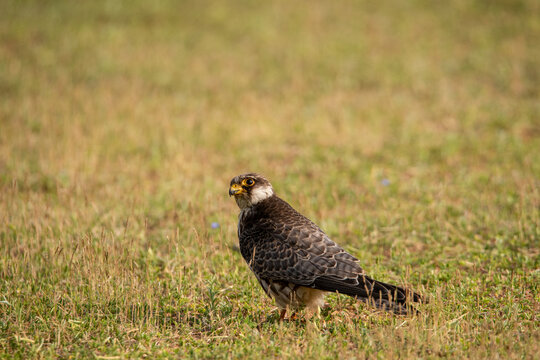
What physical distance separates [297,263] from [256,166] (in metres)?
6.13

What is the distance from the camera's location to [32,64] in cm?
1731

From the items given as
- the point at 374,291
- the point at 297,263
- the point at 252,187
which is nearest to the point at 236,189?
the point at 252,187

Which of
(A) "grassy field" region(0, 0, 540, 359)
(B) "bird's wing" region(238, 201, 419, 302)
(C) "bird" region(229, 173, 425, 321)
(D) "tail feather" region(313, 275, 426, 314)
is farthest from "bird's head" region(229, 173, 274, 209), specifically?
(D) "tail feather" region(313, 275, 426, 314)

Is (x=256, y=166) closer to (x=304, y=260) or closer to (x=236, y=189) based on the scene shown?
(x=236, y=189)

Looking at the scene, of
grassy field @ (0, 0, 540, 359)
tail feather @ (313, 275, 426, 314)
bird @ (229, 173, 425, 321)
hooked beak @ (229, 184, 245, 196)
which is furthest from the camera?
hooked beak @ (229, 184, 245, 196)

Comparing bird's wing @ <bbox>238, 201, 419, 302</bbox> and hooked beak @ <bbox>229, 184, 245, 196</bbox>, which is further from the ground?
hooked beak @ <bbox>229, 184, 245, 196</bbox>

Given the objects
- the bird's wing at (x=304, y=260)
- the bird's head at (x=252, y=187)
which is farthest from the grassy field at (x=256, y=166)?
the bird's head at (x=252, y=187)

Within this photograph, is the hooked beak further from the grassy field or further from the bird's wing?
the grassy field

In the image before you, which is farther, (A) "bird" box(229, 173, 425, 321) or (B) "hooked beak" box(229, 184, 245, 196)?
(B) "hooked beak" box(229, 184, 245, 196)

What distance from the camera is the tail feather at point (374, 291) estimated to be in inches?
230

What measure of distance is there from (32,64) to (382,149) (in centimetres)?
1134

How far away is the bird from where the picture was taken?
5.95m

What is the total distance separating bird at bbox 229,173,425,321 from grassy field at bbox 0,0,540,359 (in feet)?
1.04

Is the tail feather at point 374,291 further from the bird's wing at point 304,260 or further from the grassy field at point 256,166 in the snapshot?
the grassy field at point 256,166
